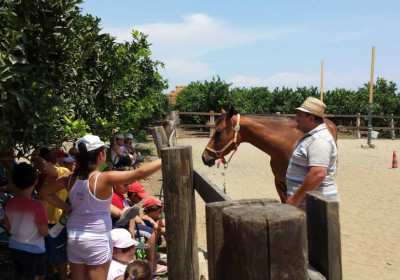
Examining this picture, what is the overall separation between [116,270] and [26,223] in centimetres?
93

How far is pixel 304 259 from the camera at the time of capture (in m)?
1.21

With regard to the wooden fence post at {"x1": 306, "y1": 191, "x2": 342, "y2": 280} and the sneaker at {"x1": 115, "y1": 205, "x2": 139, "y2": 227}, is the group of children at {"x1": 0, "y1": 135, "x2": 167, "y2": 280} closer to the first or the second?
the sneaker at {"x1": 115, "y1": 205, "x2": 139, "y2": 227}

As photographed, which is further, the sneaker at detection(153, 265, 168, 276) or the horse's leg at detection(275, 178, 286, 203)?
the horse's leg at detection(275, 178, 286, 203)

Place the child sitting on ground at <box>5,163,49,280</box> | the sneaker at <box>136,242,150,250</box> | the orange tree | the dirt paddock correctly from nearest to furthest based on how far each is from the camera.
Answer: the orange tree → the child sitting on ground at <box>5,163,49,280</box> → the sneaker at <box>136,242,150,250</box> → the dirt paddock

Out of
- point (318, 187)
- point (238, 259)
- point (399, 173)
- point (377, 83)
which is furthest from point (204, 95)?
point (238, 259)

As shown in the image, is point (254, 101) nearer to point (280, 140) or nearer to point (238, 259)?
point (280, 140)

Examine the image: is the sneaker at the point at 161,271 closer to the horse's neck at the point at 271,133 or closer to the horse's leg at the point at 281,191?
the horse's leg at the point at 281,191

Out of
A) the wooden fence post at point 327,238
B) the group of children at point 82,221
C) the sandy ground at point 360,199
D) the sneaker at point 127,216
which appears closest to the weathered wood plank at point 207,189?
the group of children at point 82,221

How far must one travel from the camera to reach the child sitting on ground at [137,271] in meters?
3.36

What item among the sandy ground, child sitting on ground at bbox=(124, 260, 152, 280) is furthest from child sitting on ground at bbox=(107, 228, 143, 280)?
the sandy ground

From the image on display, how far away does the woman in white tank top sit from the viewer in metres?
2.68

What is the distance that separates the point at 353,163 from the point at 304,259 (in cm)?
1324

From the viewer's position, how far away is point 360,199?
8227mm

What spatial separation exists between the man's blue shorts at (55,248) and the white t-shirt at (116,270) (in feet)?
1.74
